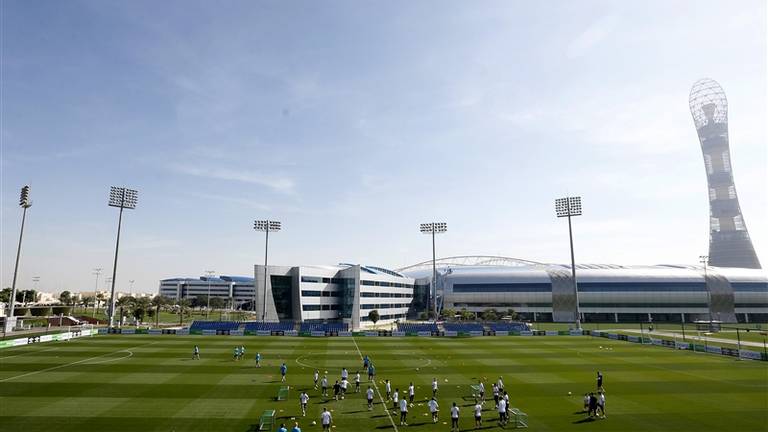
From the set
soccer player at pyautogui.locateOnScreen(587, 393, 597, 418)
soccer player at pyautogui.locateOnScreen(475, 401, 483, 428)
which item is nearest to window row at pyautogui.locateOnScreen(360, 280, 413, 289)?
soccer player at pyautogui.locateOnScreen(587, 393, 597, 418)

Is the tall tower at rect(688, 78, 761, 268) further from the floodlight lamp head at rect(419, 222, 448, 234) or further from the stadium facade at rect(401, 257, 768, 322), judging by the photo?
the floodlight lamp head at rect(419, 222, 448, 234)

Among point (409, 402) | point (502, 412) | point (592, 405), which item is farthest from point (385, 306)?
point (502, 412)

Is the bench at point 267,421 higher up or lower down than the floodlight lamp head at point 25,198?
lower down

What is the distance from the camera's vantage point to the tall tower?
179625mm

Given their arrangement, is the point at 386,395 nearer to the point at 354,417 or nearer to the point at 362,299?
the point at 354,417

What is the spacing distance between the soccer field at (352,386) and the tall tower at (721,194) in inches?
6004

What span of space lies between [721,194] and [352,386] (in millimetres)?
206811

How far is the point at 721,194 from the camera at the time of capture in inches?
7210

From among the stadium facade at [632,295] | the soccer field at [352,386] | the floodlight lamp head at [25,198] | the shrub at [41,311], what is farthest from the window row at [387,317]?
the shrub at [41,311]

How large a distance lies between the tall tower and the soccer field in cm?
15251

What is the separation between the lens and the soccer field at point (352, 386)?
29484 millimetres

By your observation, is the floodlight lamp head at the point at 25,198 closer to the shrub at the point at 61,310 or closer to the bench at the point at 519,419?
the shrub at the point at 61,310

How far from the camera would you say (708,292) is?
429 ft

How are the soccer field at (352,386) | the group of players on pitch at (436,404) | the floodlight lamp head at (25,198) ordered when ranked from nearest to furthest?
the group of players on pitch at (436,404) → the soccer field at (352,386) → the floodlight lamp head at (25,198)
